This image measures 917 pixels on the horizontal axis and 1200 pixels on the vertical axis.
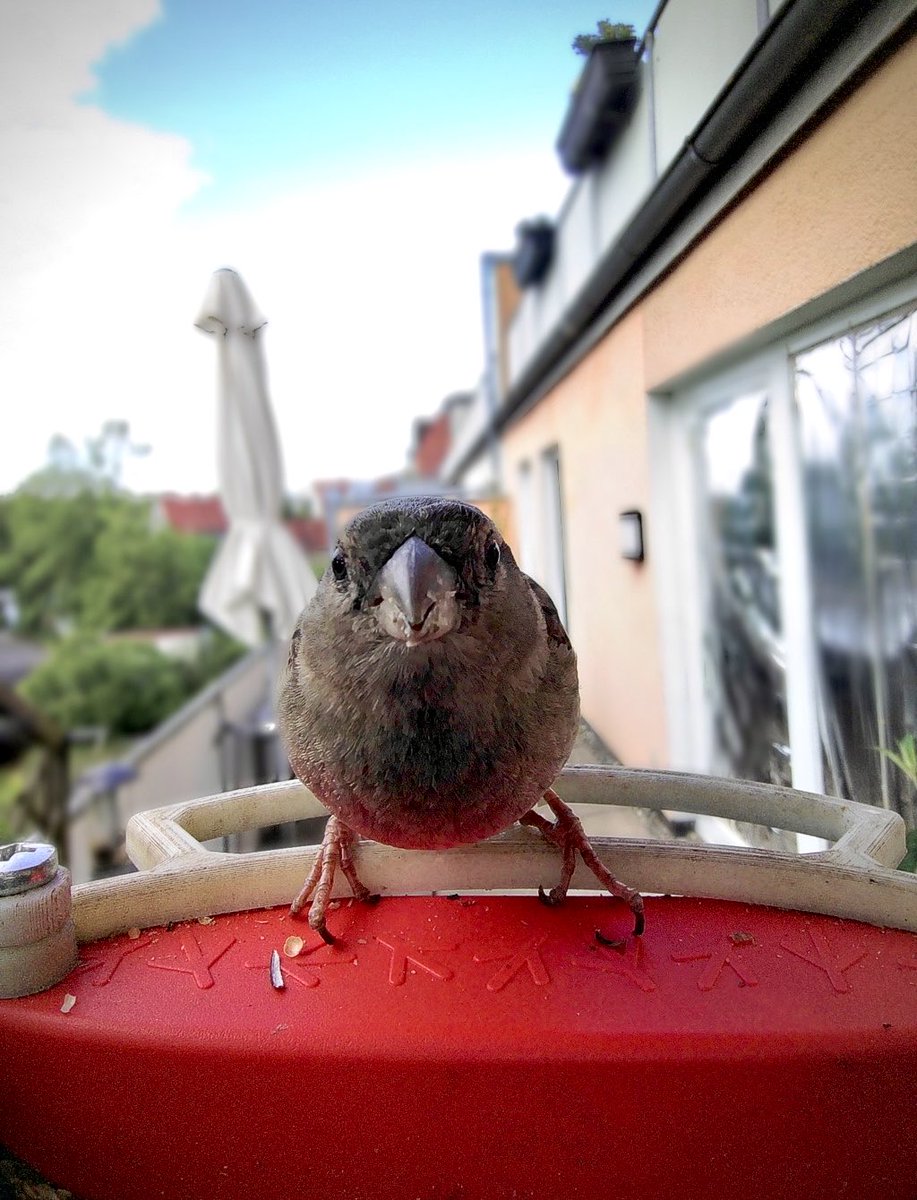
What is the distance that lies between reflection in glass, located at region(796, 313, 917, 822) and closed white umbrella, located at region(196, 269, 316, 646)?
150 cm

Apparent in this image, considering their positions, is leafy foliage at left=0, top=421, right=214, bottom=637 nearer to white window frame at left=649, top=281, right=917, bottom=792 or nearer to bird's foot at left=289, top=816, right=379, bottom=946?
white window frame at left=649, top=281, right=917, bottom=792

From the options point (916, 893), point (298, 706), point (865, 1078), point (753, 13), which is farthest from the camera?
point (753, 13)

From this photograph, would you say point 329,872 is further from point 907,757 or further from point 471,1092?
point 907,757

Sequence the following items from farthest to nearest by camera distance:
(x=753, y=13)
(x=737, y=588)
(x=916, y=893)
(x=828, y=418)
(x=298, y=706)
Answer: (x=737, y=588)
(x=828, y=418)
(x=753, y=13)
(x=298, y=706)
(x=916, y=893)

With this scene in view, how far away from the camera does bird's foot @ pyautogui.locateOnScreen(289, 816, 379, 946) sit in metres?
1.09

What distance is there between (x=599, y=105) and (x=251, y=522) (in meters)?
1.63

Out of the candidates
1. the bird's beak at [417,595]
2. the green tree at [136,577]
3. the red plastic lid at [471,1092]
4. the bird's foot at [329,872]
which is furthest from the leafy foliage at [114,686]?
the bird's beak at [417,595]

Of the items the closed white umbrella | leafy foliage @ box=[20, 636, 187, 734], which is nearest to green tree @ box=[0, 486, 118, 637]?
leafy foliage @ box=[20, 636, 187, 734]

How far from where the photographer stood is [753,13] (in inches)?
51.6

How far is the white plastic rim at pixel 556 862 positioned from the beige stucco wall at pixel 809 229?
868 mm

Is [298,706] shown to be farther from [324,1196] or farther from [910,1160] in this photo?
[910,1160]

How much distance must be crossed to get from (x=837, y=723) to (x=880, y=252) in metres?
0.87

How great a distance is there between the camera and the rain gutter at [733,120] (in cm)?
113

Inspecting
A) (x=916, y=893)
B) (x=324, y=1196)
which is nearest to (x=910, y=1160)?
(x=916, y=893)
